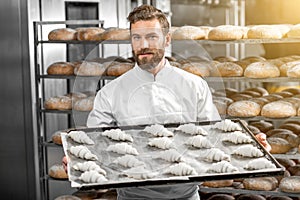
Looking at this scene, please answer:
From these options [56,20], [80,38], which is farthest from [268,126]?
[56,20]

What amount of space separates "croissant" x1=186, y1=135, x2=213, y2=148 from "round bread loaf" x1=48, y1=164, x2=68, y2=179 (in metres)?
1.75

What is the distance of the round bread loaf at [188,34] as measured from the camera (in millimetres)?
3754

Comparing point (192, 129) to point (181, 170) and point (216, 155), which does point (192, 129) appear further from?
point (181, 170)

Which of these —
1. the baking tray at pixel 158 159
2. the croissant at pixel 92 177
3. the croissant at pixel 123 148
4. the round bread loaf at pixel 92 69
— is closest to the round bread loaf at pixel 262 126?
the round bread loaf at pixel 92 69

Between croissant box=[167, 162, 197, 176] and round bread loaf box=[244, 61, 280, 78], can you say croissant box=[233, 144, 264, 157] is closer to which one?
croissant box=[167, 162, 197, 176]

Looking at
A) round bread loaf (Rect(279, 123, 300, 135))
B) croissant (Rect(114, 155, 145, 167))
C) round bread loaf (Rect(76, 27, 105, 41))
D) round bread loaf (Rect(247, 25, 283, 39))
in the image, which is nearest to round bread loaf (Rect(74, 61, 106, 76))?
round bread loaf (Rect(76, 27, 105, 41))

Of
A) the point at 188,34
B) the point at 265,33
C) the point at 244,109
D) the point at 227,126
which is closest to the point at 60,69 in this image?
the point at 188,34

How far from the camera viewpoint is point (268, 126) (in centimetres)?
394

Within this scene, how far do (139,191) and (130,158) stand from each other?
38 cm

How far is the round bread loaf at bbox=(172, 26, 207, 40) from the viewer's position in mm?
3754

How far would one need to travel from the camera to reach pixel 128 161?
7.06ft

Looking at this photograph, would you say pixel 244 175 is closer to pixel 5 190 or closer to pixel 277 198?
pixel 277 198

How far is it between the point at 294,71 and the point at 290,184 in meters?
0.63

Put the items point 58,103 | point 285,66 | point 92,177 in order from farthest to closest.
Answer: point 58,103, point 285,66, point 92,177
